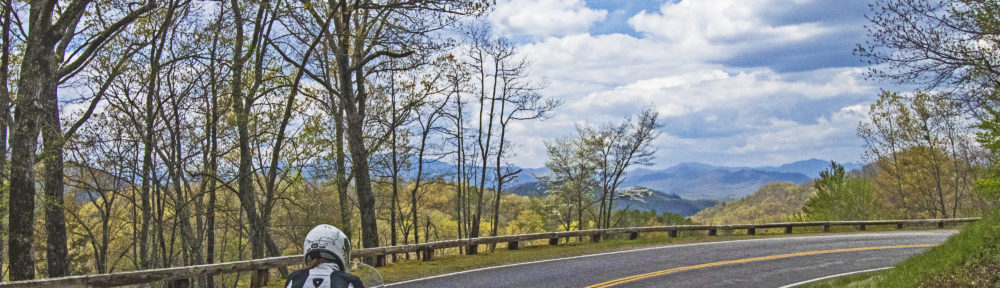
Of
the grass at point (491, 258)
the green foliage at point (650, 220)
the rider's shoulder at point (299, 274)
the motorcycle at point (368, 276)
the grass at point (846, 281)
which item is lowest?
the green foliage at point (650, 220)

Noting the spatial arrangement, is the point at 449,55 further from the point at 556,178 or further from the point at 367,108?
the point at 556,178

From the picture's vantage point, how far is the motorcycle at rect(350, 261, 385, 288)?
3.46m

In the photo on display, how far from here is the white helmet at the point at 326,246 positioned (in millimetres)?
3410

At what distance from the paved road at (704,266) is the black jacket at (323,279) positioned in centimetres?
929

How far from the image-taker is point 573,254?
1748 cm

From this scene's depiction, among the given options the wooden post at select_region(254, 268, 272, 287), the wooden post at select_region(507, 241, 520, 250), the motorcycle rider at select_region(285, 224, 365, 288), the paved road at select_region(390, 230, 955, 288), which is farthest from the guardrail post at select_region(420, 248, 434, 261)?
the motorcycle rider at select_region(285, 224, 365, 288)

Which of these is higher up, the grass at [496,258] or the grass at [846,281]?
the grass at [496,258]

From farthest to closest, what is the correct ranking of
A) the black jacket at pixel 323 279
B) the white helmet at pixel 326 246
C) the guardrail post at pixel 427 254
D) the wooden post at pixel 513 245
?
the wooden post at pixel 513 245
the guardrail post at pixel 427 254
the white helmet at pixel 326 246
the black jacket at pixel 323 279

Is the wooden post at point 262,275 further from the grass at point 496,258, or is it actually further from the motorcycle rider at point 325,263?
the motorcycle rider at point 325,263

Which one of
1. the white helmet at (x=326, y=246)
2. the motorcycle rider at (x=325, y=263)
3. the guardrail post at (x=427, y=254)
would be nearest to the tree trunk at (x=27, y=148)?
the guardrail post at (x=427, y=254)

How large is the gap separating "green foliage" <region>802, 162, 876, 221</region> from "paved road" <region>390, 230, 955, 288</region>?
24.2m

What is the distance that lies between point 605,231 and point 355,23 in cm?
1141

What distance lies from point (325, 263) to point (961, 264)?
418 inches

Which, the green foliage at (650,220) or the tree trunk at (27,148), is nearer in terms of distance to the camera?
the tree trunk at (27,148)
